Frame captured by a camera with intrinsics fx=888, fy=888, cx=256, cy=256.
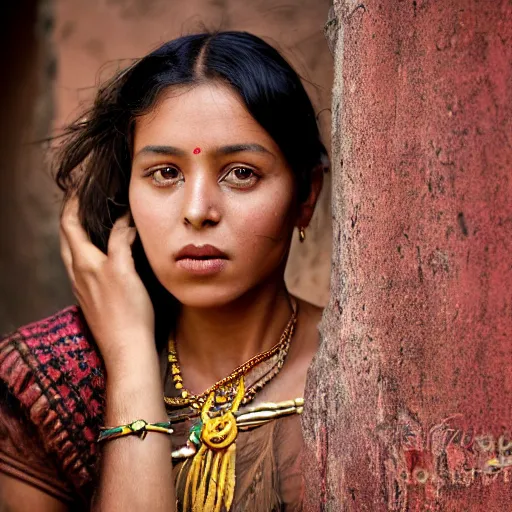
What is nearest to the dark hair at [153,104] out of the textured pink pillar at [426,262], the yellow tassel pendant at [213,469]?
the yellow tassel pendant at [213,469]

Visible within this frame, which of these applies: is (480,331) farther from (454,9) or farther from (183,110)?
(183,110)

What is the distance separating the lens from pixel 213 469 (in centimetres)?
216

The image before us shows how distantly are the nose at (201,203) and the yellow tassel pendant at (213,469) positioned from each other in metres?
→ 0.49

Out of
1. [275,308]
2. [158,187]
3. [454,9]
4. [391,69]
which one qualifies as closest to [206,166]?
[158,187]

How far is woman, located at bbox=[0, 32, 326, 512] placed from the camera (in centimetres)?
211

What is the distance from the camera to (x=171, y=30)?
3.83 m

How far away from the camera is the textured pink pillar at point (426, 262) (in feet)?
4.60

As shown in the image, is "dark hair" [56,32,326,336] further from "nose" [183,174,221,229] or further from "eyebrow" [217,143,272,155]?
"nose" [183,174,221,229]

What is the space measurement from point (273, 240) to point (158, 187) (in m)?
0.32

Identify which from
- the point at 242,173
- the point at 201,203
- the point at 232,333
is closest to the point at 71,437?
the point at 232,333

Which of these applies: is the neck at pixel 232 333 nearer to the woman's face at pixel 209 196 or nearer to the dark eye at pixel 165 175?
the woman's face at pixel 209 196

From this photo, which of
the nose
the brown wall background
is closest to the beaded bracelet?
the nose

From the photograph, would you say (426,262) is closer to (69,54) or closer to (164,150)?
(164,150)

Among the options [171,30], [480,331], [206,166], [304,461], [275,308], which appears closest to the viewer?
[480,331]
